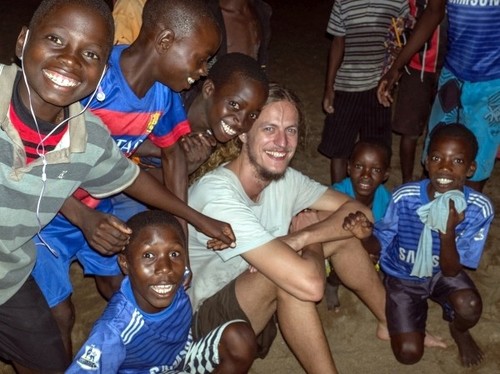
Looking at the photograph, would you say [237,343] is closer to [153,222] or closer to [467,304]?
[153,222]

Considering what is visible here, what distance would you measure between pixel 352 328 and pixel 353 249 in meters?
0.58

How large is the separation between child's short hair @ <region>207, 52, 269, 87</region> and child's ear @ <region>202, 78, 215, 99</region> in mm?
19

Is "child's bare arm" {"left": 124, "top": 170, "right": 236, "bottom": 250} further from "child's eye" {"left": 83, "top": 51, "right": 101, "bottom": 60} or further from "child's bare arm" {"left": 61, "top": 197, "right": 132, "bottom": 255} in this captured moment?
"child's eye" {"left": 83, "top": 51, "right": 101, "bottom": 60}

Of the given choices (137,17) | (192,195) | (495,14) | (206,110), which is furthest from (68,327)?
(495,14)

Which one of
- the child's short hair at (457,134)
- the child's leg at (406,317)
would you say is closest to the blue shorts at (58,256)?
the child's leg at (406,317)

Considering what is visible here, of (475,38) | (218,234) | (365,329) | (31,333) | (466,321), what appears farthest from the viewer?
(475,38)

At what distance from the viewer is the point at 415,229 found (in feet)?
10.3

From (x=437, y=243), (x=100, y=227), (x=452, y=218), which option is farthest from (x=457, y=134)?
(x=100, y=227)

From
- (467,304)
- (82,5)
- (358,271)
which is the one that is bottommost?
(467,304)

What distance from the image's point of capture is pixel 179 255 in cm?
250

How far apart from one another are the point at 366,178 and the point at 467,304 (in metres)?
0.85

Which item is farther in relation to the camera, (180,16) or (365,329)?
(365,329)

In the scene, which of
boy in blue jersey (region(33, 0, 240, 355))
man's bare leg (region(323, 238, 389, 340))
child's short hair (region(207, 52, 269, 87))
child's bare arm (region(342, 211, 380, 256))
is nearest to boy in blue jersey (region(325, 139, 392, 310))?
man's bare leg (region(323, 238, 389, 340))

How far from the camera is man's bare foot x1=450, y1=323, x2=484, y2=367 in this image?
310cm
